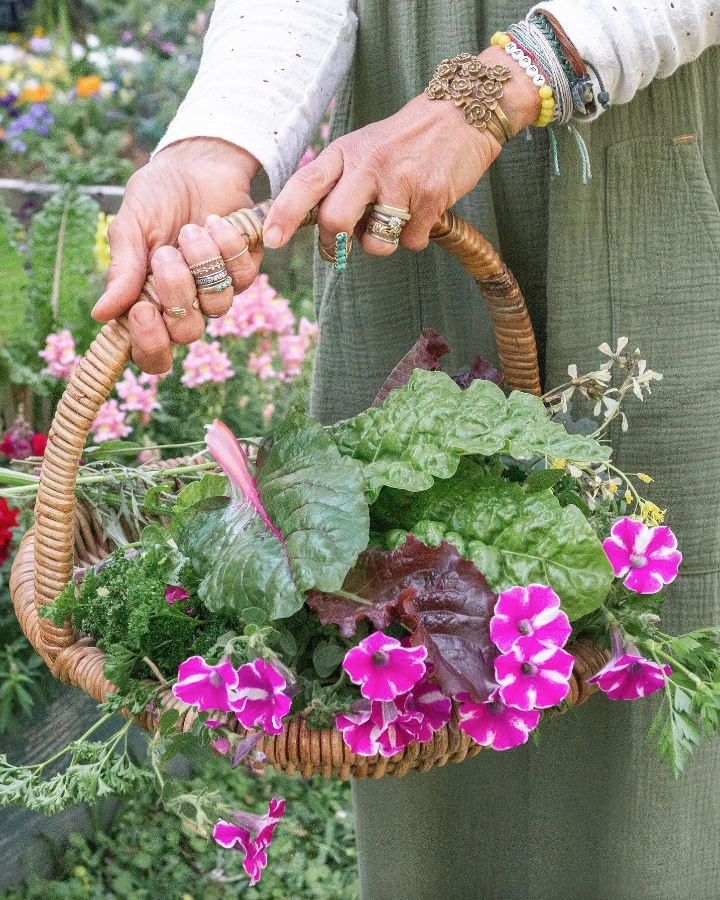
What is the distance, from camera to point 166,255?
857mm

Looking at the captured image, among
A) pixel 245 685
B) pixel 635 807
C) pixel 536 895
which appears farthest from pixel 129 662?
pixel 536 895

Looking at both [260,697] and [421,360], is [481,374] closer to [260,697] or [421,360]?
[421,360]

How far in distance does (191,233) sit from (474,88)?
0.30m

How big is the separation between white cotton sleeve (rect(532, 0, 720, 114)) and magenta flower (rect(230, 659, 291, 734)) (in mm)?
634

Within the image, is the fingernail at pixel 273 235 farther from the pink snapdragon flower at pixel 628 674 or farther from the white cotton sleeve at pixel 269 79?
the pink snapdragon flower at pixel 628 674

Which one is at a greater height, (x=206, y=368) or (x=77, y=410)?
(x=77, y=410)

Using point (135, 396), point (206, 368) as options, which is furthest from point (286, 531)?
point (206, 368)

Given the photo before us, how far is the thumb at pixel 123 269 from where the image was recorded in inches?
33.9

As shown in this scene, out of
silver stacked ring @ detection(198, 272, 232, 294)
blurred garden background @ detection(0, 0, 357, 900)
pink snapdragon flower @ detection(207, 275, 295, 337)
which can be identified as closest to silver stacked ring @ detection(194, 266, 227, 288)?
silver stacked ring @ detection(198, 272, 232, 294)

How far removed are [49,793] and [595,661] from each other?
1.71ft

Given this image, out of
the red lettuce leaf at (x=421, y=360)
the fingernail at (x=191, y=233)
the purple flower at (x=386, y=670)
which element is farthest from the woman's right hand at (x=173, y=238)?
the purple flower at (x=386, y=670)

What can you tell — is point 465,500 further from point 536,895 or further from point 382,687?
point 536,895

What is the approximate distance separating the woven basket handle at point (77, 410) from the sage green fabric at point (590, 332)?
0.13 meters

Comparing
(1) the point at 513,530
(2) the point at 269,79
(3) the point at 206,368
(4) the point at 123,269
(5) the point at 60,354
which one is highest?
(2) the point at 269,79
